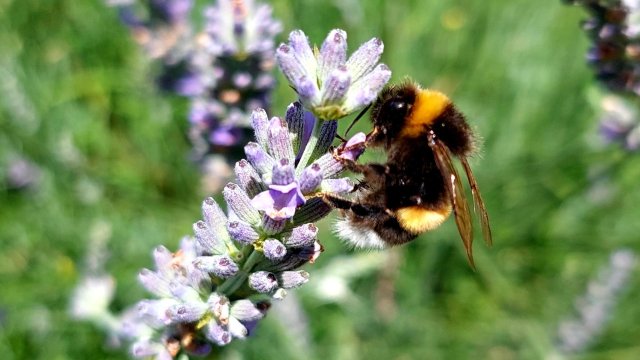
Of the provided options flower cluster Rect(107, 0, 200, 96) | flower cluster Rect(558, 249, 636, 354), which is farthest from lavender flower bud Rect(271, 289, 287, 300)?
flower cluster Rect(558, 249, 636, 354)

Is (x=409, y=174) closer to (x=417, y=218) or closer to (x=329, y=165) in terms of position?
(x=417, y=218)

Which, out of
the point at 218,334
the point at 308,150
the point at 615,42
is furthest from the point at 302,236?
the point at 615,42

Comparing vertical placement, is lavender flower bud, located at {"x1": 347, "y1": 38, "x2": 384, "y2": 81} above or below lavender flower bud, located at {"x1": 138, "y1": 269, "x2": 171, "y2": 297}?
above

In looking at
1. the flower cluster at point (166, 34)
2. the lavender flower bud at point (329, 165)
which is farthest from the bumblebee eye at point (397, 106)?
the flower cluster at point (166, 34)

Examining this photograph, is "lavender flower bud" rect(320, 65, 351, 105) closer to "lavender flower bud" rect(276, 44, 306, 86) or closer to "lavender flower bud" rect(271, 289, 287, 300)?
"lavender flower bud" rect(276, 44, 306, 86)

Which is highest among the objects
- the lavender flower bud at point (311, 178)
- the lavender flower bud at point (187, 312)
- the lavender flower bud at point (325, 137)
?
the lavender flower bud at point (325, 137)

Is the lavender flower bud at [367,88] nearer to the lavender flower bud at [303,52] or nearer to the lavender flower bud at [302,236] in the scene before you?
the lavender flower bud at [303,52]
